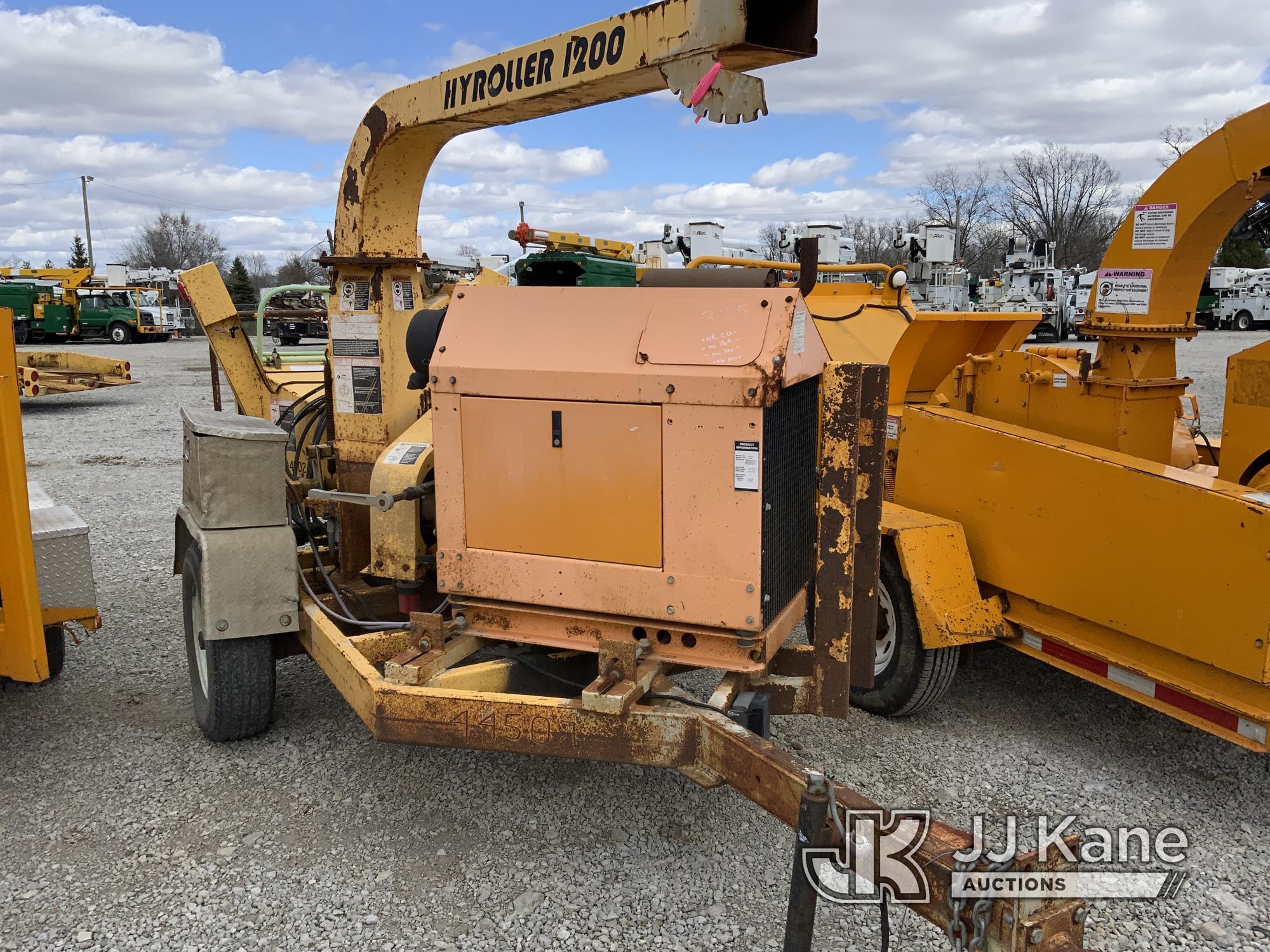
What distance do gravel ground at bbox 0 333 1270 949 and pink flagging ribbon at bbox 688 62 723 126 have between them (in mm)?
2565

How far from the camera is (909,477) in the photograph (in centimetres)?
496

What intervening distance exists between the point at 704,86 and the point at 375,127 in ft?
5.89

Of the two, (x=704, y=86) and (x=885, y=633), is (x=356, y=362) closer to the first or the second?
(x=704, y=86)

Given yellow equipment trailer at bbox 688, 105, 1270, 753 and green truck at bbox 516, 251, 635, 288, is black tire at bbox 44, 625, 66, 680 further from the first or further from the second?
yellow equipment trailer at bbox 688, 105, 1270, 753

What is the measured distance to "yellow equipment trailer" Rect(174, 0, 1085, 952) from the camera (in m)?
2.92

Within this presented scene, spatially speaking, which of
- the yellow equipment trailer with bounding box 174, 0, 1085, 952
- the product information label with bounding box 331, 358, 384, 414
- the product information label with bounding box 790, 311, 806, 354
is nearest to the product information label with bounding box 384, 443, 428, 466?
the yellow equipment trailer with bounding box 174, 0, 1085, 952

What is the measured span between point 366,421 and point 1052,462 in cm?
314

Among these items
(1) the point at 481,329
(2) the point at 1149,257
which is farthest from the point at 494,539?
(2) the point at 1149,257

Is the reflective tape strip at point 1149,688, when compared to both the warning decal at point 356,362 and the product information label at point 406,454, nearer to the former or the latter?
the product information label at point 406,454

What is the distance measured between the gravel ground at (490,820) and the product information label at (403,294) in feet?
6.48

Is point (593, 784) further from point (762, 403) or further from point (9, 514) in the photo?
point (9, 514)

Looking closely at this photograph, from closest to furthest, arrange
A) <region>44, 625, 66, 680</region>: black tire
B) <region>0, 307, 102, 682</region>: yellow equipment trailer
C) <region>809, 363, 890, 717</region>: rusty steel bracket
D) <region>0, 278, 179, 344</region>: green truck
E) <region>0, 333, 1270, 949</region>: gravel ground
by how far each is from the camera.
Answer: <region>0, 333, 1270, 949</region>: gravel ground < <region>809, 363, 890, 717</region>: rusty steel bracket < <region>0, 307, 102, 682</region>: yellow equipment trailer < <region>44, 625, 66, 680</region>: black tire < <region>0, 278, 179, 344</region>: green truck

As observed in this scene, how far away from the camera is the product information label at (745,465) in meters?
2.89

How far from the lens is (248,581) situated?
395 cm
